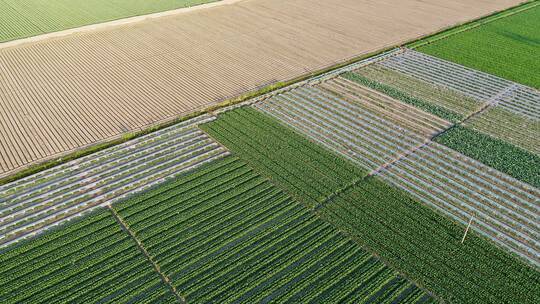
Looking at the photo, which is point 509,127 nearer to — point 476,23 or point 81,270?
point 476,23

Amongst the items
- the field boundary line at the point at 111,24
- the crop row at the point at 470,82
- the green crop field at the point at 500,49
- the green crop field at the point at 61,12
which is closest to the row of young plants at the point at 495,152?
the crop row at the point at 470,82

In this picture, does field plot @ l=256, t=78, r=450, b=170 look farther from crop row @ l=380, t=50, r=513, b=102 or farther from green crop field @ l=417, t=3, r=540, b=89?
green crop field @ l=417, t=3, r=540, b=89

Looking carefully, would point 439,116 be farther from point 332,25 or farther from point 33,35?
point 33,35

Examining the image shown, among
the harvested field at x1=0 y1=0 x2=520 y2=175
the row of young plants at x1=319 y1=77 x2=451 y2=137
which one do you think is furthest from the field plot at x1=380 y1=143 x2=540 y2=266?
the harvested field at x1=0 y1=0 x2=520 y2=175

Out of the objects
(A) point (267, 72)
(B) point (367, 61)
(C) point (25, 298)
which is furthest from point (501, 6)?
(C) point (25, 298)

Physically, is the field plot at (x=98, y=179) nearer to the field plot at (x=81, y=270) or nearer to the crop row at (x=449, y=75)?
the field plot at (x=81, y=270)

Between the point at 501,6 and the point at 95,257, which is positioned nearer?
the point at 95,257
